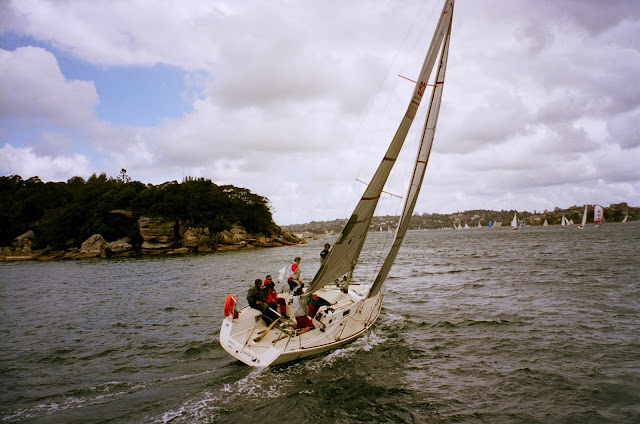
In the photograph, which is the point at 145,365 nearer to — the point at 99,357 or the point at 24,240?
the point at 99,357

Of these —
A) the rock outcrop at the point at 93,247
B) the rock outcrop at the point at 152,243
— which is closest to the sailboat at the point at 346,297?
the rock outcrop at the point at 152,243

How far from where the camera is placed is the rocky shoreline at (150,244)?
61406mm

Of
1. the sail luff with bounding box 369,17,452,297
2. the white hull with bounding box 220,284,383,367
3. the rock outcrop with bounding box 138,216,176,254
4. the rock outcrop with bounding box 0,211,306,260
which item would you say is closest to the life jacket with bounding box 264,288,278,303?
the white hull with bounding box 220,284,383,367

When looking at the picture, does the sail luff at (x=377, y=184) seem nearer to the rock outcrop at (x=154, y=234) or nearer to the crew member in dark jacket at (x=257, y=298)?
the crew member in dark jacket at (x=257, y=298)

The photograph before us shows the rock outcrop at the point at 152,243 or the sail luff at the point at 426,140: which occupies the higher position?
the sail luff at the point at 426,140

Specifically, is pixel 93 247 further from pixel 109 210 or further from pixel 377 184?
pixel 377 184

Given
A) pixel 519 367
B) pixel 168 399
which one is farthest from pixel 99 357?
pixel 519 367

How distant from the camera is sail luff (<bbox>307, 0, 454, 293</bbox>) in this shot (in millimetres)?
10602

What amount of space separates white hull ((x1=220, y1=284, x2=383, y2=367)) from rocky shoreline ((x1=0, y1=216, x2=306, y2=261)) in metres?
60.1

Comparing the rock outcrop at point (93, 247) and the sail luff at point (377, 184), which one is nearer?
the sail luff at point (377, 184)

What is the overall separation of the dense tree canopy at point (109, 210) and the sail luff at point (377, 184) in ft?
210

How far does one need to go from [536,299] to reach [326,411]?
14.5 metres

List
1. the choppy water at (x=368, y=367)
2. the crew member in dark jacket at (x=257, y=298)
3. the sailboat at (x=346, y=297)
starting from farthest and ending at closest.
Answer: the crew member in dark jacket at (x=257, y=298), the sailboat at (x=346, y=297), the choppy water at (x=368, y=367)

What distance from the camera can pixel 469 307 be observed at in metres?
16.2
